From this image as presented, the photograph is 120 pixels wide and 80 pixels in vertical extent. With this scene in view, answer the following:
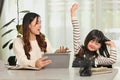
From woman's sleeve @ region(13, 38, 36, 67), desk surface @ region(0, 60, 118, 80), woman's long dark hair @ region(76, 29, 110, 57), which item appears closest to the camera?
desk surface @ region(0, 60, 118, 80)

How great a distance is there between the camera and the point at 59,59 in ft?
6.39

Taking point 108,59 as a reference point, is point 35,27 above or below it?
above

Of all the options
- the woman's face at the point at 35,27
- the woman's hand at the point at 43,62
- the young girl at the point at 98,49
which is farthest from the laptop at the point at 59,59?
the woman's face at the point at 35,27

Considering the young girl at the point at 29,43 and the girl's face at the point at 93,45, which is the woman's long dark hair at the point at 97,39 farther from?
the young girl at the point at 29,43

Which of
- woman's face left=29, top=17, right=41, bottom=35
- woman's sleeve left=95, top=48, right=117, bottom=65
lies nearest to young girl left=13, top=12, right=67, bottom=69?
woman's face left=29, top=17, right=41, bottom=35

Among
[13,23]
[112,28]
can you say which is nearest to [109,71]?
[112,28]

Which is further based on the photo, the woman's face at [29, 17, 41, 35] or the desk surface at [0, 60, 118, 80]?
the woman's face at [29, 17, 41, 35]

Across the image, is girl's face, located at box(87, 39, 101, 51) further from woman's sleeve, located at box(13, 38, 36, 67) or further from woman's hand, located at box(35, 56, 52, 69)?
woman's sleeve, located at box(13, 38, 36, 67)

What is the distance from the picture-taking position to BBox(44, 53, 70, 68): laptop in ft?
6.33

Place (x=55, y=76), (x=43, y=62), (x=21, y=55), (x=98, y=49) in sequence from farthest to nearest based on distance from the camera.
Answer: (x=21, y=55) → (x=98, y=49) → (x=43, y=62) → (x=55, y=76)

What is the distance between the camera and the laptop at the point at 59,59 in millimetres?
1931

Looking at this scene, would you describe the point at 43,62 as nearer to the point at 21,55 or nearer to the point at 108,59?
the point at 21,55

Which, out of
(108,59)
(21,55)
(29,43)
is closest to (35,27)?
(29,43)

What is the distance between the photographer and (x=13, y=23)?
424cm
